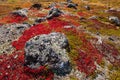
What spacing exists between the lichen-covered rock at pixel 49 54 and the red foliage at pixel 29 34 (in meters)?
8.69

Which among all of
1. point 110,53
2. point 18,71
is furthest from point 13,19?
point 18,71

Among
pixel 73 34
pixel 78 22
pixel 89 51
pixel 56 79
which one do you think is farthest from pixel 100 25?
pixel 56 79

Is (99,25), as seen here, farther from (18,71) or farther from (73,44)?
(18,71)

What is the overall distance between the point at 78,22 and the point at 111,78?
40271mm

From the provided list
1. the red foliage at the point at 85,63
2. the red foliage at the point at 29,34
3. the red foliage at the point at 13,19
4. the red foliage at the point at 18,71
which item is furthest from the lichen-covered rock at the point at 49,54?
the red foliage at the point at 13,19

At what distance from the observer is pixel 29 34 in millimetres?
66875

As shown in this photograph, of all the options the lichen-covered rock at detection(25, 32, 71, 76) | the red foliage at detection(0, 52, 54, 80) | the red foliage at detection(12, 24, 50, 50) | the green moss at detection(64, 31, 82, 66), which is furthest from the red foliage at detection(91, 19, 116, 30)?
the red foliage at detection(0, 52, 54, 80)

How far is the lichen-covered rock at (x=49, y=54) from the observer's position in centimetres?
4744

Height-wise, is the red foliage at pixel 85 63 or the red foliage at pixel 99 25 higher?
the red foliage at pixel 85 63

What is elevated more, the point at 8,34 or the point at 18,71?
the point at 18,71

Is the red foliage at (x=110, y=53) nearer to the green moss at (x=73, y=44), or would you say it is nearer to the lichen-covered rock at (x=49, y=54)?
the green moss at (x=73, y=44)

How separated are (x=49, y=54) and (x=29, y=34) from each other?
64.9ft

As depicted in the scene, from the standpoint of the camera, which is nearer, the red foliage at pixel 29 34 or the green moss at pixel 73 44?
the green moss at pixel 73 44

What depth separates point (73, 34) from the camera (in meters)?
63.4
